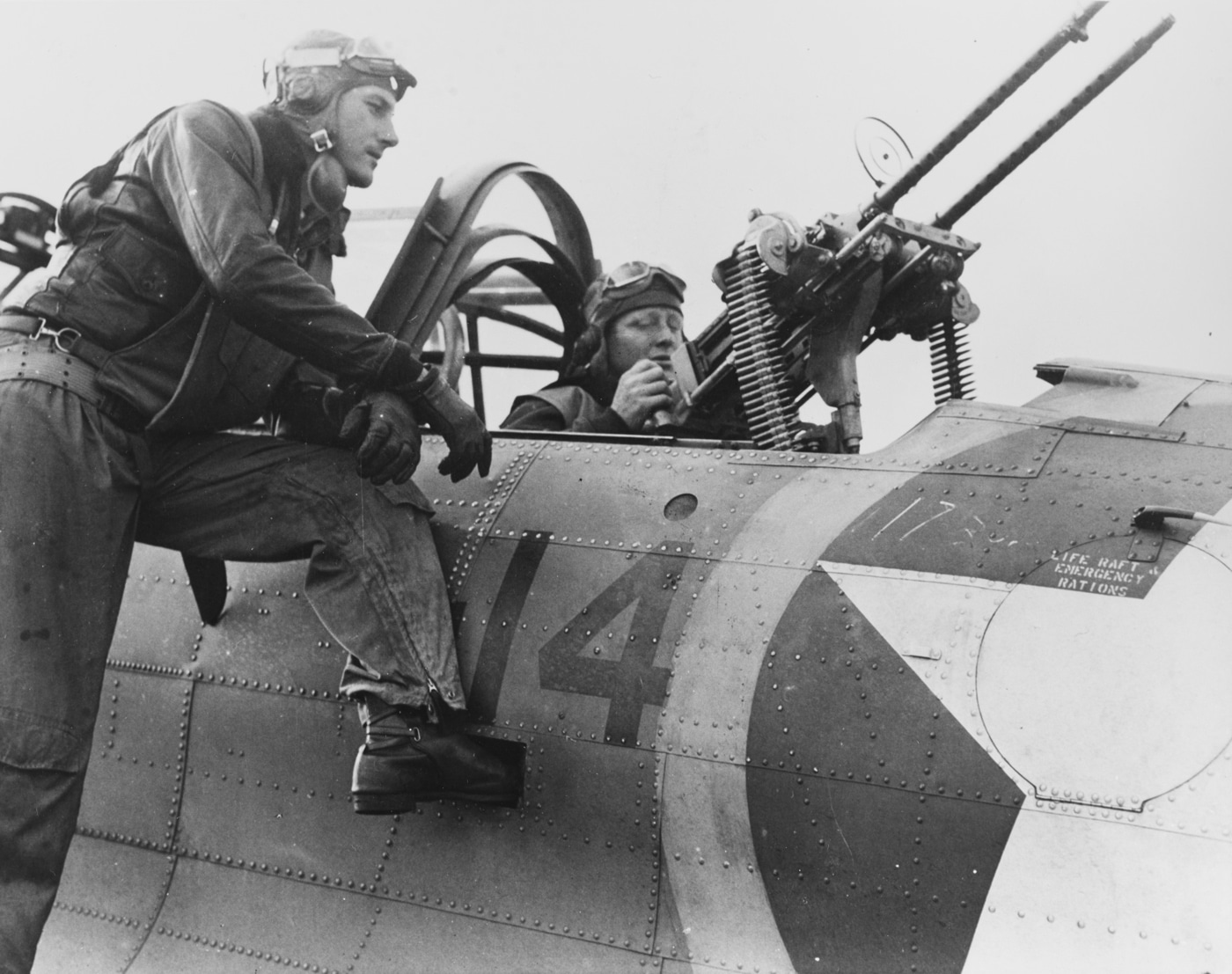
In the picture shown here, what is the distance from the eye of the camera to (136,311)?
4051 millimetres

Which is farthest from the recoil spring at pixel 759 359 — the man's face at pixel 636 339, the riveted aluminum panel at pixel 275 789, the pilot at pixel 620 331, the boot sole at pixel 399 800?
the riveted aluminum panel at pixel 275 789

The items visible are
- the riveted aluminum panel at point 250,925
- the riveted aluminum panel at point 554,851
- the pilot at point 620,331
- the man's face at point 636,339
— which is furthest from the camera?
the man's face at point 636,339

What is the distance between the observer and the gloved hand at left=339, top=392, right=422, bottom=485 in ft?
12.9

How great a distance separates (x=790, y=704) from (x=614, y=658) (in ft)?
1.84

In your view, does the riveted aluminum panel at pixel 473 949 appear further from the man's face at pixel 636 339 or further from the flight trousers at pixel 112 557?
the man's face at pixel 636 339

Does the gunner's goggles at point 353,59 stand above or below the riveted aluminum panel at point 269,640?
above

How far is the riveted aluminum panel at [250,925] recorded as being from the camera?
4.20m

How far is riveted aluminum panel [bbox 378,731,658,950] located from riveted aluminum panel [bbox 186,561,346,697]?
1.83 ft

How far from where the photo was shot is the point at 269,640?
178 inches

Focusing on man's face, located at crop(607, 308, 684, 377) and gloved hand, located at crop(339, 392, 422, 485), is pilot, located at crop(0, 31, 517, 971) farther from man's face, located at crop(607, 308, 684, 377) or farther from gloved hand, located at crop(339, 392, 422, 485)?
man's face, located at crop(607, 308, 684, 377)

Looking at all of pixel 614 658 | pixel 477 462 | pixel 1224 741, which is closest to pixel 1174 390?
pixel 1224 741

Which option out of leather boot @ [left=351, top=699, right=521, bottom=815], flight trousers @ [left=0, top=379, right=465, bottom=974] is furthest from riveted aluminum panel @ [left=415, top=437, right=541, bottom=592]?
leather boot @ [left=351, top=699, right=521, bottom=815]

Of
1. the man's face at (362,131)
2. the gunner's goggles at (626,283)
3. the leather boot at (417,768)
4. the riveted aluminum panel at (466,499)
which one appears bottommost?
the leather boot at (417,768)

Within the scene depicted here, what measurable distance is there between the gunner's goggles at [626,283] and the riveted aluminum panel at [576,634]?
211cm
